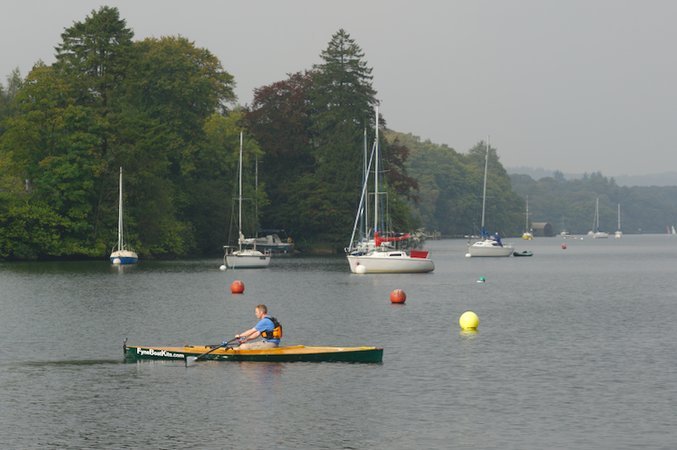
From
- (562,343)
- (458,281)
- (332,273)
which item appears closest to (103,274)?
(332,273)

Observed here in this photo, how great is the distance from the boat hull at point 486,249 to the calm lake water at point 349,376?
3022 inches

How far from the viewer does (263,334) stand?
39.0m

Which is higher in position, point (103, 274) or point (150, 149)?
point (150, 149)

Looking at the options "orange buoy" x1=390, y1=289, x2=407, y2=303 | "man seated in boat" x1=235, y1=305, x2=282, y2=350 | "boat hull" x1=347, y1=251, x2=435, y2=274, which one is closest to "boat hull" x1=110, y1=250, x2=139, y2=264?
"boat hull" x1=347, y1=251, x2=435, y2=274

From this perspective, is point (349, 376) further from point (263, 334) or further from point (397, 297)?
point (397, 297)

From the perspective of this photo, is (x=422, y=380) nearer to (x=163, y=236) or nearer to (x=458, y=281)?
(x=458, y=281)

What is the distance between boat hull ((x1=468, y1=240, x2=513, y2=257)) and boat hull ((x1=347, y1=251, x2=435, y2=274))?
4915cm

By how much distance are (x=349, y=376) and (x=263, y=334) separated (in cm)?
420

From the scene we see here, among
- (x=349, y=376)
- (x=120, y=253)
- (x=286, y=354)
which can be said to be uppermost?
(x=120, y=253)

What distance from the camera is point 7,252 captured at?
4508 inches

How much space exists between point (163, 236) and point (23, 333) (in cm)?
7812

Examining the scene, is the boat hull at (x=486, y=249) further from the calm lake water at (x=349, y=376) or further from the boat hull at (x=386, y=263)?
the calm lake water at (x=349, y=376)

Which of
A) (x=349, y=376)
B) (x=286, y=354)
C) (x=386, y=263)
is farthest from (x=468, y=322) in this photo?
(x=386, y=263)

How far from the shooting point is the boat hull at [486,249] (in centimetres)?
15125
